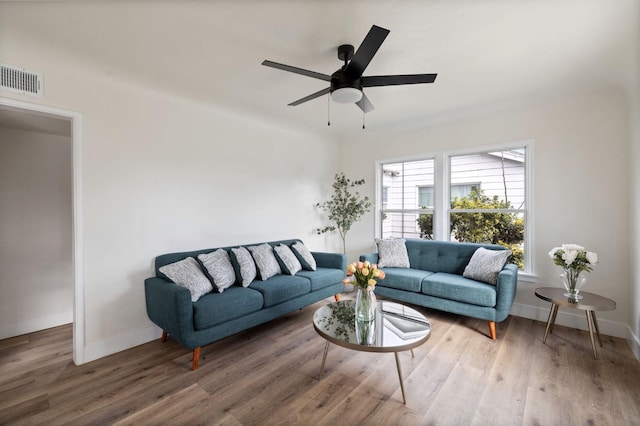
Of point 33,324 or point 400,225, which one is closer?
point 33,324

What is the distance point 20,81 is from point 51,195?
1660mm

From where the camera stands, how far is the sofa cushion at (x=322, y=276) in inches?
135

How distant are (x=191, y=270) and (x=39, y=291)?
2.09 meters

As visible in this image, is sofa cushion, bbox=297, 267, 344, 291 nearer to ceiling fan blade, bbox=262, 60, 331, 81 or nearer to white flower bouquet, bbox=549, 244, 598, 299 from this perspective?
ceiling fan blade, bbox=262, 60, 331, 81

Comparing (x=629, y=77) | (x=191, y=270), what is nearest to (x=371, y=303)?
(x=191, y=270)

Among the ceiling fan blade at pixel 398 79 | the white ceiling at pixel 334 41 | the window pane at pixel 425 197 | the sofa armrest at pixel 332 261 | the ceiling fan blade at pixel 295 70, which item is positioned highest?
the white ceiling at pixel 334 41

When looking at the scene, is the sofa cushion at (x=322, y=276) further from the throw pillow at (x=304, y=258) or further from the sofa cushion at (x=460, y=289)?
the sofa cushion at (x=460, y=289)

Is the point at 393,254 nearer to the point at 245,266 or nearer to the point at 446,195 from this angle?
the point at 446,195

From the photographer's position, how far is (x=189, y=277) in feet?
8.72

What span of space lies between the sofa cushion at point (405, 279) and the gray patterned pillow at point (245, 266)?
167 centimetres

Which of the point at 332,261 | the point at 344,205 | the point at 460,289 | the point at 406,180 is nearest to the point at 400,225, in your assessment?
the point at 406,180

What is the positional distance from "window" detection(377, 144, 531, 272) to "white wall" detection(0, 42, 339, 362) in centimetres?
219

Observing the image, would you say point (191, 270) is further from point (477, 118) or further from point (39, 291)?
point (477, 118)

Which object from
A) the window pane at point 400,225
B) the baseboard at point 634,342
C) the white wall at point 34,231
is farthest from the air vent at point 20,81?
the baseboard at point 634,342
